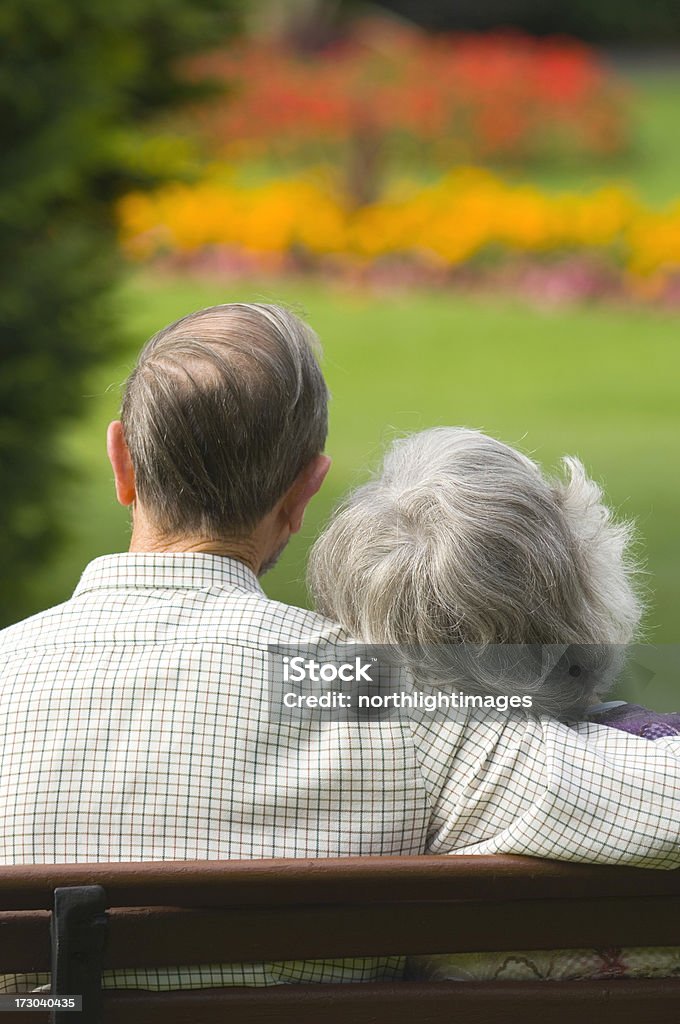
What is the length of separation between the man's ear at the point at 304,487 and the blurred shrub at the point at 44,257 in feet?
14.6

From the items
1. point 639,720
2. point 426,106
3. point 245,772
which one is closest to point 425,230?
point 426,106

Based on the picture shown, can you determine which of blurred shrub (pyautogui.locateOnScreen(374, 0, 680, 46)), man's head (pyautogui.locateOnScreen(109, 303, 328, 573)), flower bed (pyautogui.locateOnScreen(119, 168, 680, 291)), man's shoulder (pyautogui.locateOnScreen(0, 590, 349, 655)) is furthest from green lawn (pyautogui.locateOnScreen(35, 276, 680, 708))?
blurred shrub (pyautogui.locateOnScreen(374, 0, 680, 46))

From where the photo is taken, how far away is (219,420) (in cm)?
197

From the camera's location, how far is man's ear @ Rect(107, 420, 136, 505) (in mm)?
2063

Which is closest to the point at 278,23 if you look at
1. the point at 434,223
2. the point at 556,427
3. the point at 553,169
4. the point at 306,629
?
the point at 553,169

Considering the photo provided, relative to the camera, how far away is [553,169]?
2238 centimetres

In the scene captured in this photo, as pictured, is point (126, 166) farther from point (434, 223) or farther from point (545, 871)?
point (434, 223)

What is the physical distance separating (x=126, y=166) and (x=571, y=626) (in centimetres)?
638

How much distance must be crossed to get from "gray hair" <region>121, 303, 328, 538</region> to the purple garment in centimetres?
52

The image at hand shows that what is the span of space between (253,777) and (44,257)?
5051mm

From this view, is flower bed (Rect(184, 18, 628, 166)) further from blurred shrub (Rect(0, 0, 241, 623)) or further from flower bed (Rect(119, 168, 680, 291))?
blurred shrub (Rect(0, 0, 241, 623))

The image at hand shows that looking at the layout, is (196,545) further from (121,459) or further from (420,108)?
(420,108)

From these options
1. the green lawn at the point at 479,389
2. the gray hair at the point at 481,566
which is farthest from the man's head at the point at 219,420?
the green lawn at the point at 479,389

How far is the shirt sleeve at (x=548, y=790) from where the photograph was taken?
1.69 metres
